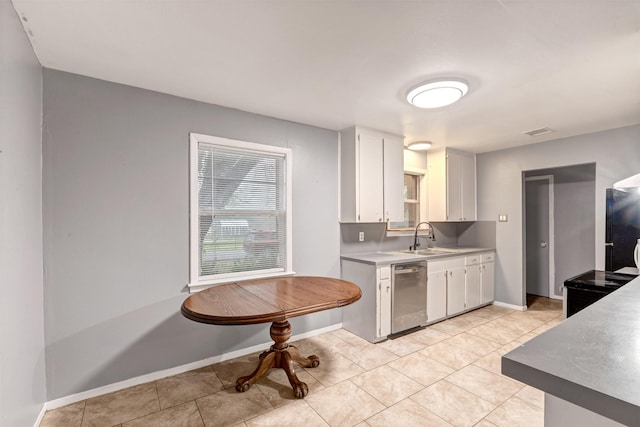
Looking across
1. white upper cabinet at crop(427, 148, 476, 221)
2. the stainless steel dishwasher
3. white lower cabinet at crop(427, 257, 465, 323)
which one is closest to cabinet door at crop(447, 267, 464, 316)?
white lower cabinet at crop(427, 257, 465, 323)

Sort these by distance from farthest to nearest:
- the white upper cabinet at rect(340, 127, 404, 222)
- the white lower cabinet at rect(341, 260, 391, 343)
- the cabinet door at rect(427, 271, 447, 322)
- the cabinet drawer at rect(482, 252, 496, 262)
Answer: the cabinet drawer at rect(482, 252, 496, 262)
the cabinet door at rect(427, 271, 447, 322)
the white upper cabinet at rect(340, 127, 404, 222)
the white lower cabinet at rect(341, 260, 391, 343)

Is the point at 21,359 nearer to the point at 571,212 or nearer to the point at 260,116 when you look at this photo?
the point at 260,116

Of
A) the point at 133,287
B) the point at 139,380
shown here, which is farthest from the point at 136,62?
the point at 139,380

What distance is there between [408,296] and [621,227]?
2.54 meters

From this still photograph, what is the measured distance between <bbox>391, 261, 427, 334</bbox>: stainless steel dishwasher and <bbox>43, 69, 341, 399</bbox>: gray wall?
1.69 meters

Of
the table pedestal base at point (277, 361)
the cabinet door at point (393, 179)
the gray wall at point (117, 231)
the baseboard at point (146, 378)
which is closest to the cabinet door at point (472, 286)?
the cabinet door at point (393, 179)

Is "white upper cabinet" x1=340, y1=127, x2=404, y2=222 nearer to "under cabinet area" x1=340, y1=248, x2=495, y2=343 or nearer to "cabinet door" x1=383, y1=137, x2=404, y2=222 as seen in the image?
"cabinet door" x1=383, y1=137, x2=404, y2=222

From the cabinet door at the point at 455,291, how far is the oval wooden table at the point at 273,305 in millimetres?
1980

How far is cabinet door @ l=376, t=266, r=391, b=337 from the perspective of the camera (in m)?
3.20

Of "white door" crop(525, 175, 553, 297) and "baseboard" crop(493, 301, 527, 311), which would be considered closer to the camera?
"baseboard" crop(493, 301, 527, 311)

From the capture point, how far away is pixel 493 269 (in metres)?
4.55

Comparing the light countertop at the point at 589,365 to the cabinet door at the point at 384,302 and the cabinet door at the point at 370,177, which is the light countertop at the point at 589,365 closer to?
the cabinet door at the point at 384,302

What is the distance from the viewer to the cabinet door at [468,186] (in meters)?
4.61

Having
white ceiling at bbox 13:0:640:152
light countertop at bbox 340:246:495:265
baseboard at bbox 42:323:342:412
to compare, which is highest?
white ceiling at bbox 13:0:640:152
